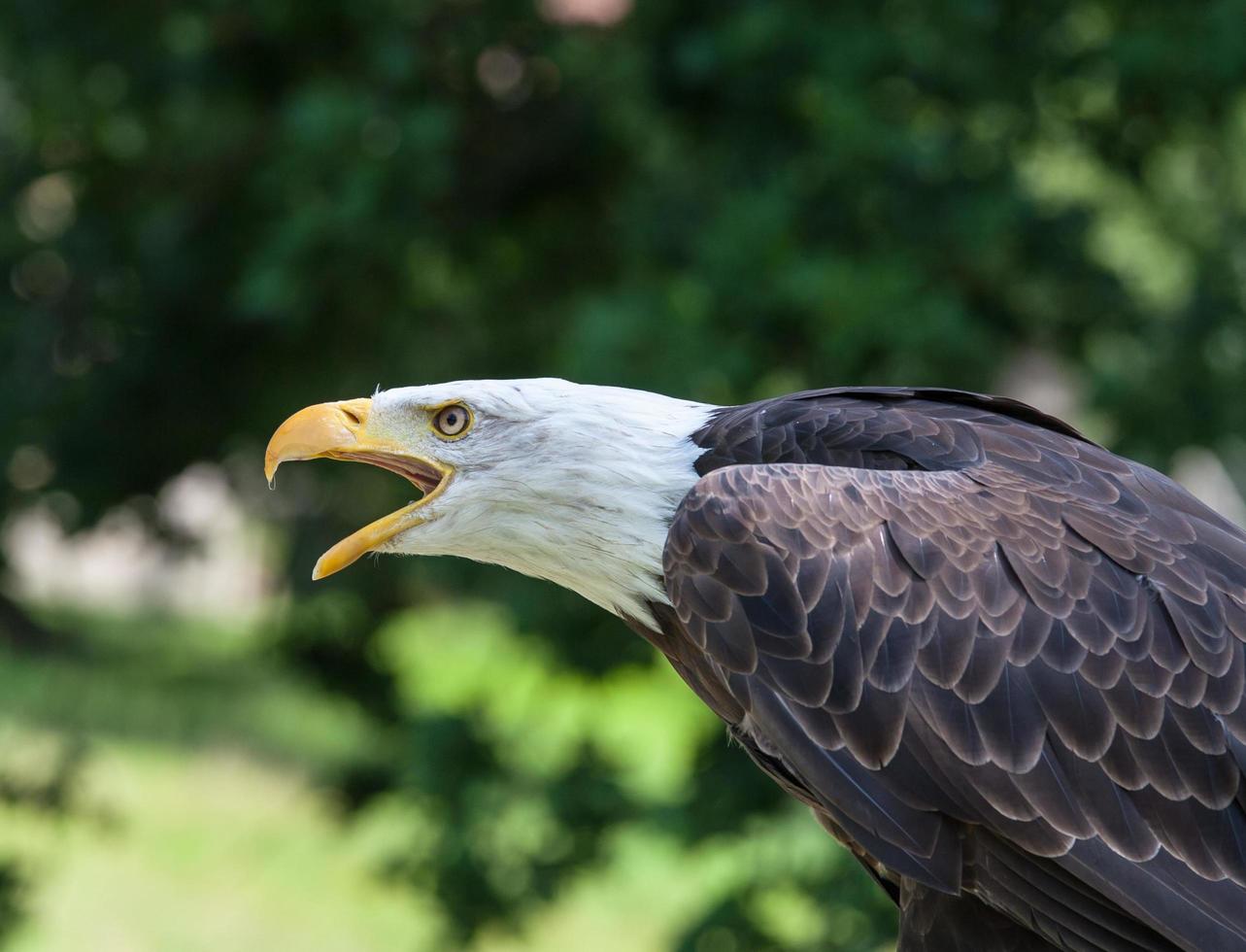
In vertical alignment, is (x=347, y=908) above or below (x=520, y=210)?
below

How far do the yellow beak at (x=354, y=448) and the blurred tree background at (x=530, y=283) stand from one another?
7.17ft

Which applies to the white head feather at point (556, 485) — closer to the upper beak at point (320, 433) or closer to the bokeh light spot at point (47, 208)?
the upper beak at point (320, 433)

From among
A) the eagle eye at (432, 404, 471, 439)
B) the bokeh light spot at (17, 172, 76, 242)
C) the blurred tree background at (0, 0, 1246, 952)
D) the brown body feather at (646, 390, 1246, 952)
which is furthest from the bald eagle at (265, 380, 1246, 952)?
the bokeh light spot at (17, 172, 76, 242)

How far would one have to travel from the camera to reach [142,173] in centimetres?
726

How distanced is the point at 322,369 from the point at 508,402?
395 cm

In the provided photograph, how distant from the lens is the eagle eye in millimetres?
3338

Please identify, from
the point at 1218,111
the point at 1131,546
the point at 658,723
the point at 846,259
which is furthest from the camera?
the point at 658,723

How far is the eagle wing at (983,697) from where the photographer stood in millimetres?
3000

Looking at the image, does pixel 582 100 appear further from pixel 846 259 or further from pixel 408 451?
pixel 408 451

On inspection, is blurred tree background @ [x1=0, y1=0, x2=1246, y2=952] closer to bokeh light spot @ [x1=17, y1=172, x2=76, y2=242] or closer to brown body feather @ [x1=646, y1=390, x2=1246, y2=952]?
bokeh light spot @ [x1=17, y1=172, x2=76, y2=242]

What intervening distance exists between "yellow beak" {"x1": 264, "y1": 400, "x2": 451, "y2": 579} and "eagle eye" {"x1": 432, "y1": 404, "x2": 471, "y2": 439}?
7 cm

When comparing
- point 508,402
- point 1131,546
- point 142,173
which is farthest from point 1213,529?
point 142,173

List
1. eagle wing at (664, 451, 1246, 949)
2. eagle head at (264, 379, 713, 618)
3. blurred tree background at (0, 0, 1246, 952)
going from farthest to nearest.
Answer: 1. blurred tree background at (0, 0, 1246, 952)
2. eagle head at (264, 379, 713, 618)
3. eagle wing at (664, 451, 1246, 949)

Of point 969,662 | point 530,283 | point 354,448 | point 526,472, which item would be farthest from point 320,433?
point 530,283
